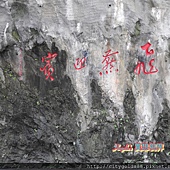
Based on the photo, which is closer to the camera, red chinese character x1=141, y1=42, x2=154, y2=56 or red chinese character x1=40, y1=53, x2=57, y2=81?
red chinese character x1=141, y1=42, x2=154, y2=56

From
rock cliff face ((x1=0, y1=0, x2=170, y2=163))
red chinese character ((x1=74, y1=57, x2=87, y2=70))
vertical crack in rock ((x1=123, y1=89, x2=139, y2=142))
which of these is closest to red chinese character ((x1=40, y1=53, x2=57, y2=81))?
rock cliff face ((x1=0, y1=0, x2=170, y2=163))

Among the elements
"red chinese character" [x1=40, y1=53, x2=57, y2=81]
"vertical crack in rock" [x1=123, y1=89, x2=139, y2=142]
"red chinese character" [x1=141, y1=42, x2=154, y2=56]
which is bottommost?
"vertical crack in rock" [x1=123, y1=89, x2=139, y2=142]

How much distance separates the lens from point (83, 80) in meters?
4.88

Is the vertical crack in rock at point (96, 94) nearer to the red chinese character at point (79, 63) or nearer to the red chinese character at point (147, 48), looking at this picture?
the red chinese character at point (79, 63)

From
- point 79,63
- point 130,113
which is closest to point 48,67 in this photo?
point 79,63

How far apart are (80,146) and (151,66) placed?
2352 millimetres

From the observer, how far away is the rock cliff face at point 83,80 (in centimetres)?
473

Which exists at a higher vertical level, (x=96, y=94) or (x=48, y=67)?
(x=48, y=67)

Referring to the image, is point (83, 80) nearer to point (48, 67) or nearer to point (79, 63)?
point (79, 63)

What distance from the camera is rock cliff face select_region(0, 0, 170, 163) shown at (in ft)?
15.5

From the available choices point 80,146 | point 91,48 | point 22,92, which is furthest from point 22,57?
point 80,146

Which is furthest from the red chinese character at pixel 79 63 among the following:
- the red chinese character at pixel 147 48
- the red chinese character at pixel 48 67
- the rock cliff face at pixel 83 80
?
the red chinese character at pixel 147 48

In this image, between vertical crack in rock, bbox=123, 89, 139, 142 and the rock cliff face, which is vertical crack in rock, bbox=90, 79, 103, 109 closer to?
the rock cliff face

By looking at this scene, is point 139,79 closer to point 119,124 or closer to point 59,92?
point 119,124
